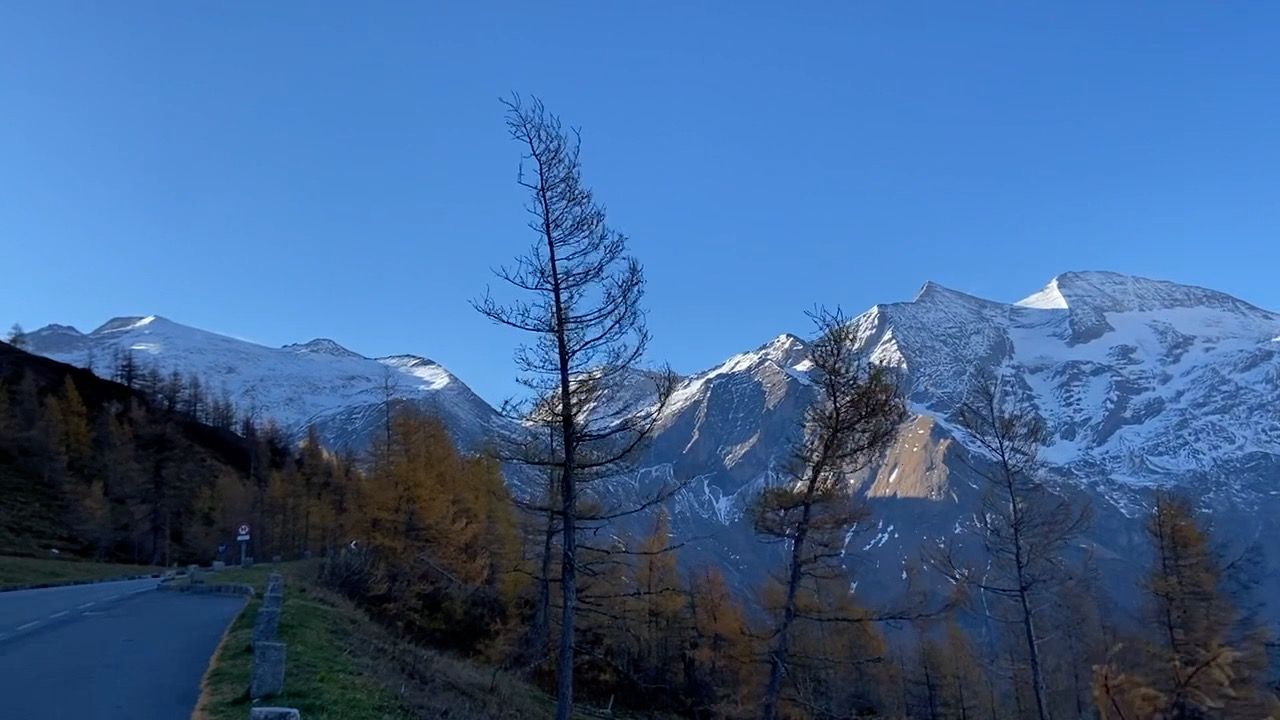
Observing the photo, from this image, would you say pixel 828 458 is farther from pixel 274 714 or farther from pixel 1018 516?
pixel 274 714

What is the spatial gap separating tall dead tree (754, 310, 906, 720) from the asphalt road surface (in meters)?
10.2

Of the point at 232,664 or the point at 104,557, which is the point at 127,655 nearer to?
the point at 232,664

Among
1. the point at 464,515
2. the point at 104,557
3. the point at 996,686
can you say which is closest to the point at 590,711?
the point at 464,515

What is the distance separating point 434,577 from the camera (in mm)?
35625

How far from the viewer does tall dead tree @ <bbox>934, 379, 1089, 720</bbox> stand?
21.6 meters

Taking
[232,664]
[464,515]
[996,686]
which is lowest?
[996,686]

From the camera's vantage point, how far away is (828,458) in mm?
17281

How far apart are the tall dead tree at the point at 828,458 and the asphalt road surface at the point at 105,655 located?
401 inches

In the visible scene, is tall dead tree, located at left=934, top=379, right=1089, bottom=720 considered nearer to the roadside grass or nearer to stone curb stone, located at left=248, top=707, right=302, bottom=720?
stone curb stone, located at left=248, top=707, right=302, bottom=720

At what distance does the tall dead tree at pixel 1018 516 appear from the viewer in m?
21.6

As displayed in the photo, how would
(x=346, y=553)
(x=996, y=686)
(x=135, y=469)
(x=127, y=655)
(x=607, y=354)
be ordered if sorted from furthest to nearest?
(x=135, y=469), (x=996, y=686), (x=346, y=553), (x=127, y=655), (x=607, y=354)

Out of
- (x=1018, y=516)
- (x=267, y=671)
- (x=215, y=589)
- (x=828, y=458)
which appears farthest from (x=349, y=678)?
(x=215, y=589)

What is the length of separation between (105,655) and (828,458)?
1337 centimetres

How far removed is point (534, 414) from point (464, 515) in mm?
29006
